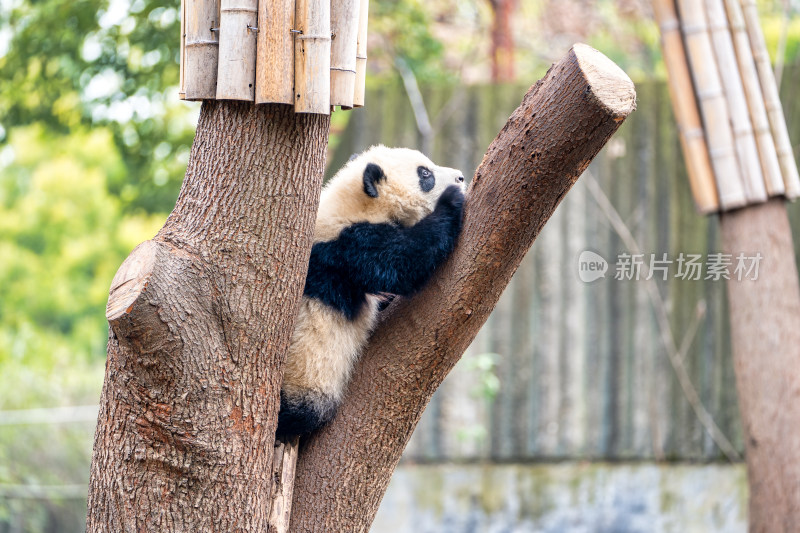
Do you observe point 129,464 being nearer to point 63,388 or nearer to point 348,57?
point 348,57

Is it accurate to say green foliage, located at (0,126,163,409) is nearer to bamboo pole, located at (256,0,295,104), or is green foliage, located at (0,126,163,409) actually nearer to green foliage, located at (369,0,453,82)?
green foliage, located at (369,0,453,82)

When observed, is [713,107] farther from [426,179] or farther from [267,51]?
[267,51]

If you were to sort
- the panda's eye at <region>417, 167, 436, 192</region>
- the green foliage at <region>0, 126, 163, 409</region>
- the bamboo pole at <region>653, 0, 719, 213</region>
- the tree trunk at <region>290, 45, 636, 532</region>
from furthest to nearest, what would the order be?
1. the green foliage at <region>0, 126, 163, 409</region>
2. the bamboo pole at <region>653, 0, 719, 213</region>
3. the panda's eye at <region>417, 167, 436, 192</region>
4. the tree trunk at <region>290, 45, 636, 532</region>

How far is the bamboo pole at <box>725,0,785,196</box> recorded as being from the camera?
4277 millimetres

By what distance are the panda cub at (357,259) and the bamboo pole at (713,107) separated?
1.81 m

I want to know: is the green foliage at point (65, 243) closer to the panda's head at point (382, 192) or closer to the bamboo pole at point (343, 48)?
the panda's head at point (382, 192)

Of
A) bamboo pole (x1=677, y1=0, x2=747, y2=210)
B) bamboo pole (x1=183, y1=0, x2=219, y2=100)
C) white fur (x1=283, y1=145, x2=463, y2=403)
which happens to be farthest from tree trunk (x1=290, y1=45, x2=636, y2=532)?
bamboo pole (x1=677, y1=0, x2=747, y2=210)

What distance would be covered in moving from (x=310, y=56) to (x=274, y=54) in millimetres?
93

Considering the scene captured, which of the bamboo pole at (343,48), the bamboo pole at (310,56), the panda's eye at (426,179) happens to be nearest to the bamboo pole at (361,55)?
the bamboo pole at (343,48)

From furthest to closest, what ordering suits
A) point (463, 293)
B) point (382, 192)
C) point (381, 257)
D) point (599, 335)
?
point (599, 335), point (382, 192), point (381, 257), point (463, 293)

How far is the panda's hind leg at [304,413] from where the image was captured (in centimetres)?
261

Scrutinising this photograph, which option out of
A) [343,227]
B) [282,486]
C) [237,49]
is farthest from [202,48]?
[282,486]

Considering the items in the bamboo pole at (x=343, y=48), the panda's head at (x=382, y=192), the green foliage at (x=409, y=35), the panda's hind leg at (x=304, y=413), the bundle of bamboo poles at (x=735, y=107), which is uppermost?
the green foliage at (x=409, y=35)

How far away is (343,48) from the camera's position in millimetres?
2139
